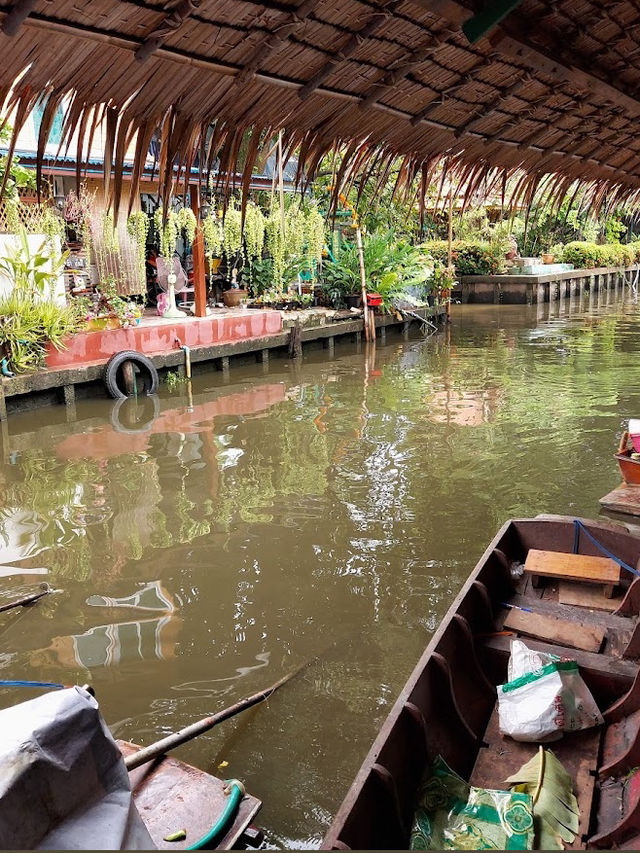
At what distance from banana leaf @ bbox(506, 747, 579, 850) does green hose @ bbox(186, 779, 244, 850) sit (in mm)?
1107

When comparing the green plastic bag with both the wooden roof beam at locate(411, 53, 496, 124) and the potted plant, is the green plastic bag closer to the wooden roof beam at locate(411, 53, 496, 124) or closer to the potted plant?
the wooden roof beam at locate(411, 53, 496, 124)

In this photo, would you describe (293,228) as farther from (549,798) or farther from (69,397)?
(549,798)

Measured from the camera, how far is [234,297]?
17688mm

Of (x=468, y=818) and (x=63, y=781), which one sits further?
(x=468, y=818)

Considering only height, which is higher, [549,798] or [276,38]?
[276,38]

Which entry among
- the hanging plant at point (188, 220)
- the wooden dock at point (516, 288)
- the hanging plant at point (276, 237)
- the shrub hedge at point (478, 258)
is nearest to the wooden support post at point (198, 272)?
the hanging plant at point (188, 220)

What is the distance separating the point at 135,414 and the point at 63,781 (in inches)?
394

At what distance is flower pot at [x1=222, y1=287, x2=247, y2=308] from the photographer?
696 inches

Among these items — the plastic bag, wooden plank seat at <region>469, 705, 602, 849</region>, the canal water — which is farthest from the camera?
the canal water

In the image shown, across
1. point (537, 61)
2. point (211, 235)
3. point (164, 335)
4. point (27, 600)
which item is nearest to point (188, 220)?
point (211, 235)

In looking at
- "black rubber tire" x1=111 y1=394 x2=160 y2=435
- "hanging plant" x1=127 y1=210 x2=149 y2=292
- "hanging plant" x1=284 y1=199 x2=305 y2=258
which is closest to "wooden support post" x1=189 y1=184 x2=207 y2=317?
"hanging plant" x1=127 y1=210 x2=149 y2=292

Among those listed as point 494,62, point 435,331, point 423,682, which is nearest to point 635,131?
point 494,62

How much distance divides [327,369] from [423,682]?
12.4 metres

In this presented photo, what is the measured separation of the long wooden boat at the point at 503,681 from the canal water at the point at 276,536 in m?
0.71
